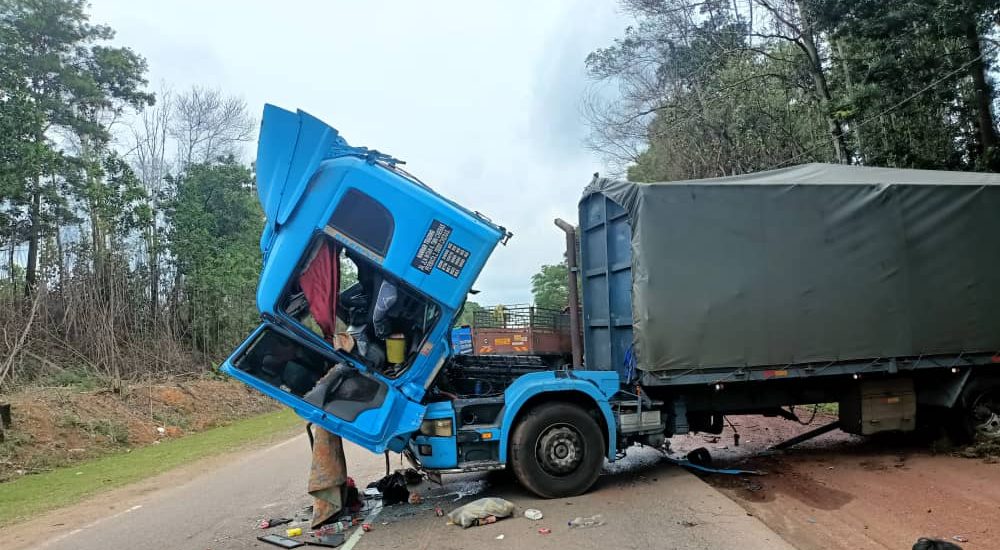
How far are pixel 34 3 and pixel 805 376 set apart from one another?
28036 mm

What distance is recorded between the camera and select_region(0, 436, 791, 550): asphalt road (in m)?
5.40

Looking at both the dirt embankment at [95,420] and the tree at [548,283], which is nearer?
the dirt embankment at [95,420]

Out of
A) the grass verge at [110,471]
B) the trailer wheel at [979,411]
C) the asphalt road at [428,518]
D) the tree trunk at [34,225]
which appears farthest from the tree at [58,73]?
the trailer wheel at [979,411]

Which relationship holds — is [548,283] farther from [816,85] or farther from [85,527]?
[85,527]

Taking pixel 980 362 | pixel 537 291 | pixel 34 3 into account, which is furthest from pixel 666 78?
pixel 537 291

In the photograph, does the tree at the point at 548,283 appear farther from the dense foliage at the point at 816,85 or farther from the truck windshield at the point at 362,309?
the truck windshield at the point at 362,309

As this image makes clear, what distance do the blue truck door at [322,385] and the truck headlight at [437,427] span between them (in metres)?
Answer: 0.22

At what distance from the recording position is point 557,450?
22.3 feet

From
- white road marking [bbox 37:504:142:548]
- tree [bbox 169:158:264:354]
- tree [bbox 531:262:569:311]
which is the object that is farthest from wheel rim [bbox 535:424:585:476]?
tree [bbox 531:262:569:311]

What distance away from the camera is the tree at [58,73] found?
68.7ft

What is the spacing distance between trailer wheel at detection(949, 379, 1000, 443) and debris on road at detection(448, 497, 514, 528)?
19.5ft

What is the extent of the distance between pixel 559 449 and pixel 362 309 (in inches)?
95.9

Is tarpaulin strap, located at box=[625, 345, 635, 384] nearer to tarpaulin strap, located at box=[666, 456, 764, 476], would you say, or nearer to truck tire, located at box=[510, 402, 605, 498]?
truck tire, located at box=[510, 402, 605, 498]

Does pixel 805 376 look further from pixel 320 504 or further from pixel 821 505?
pixel 320 504
